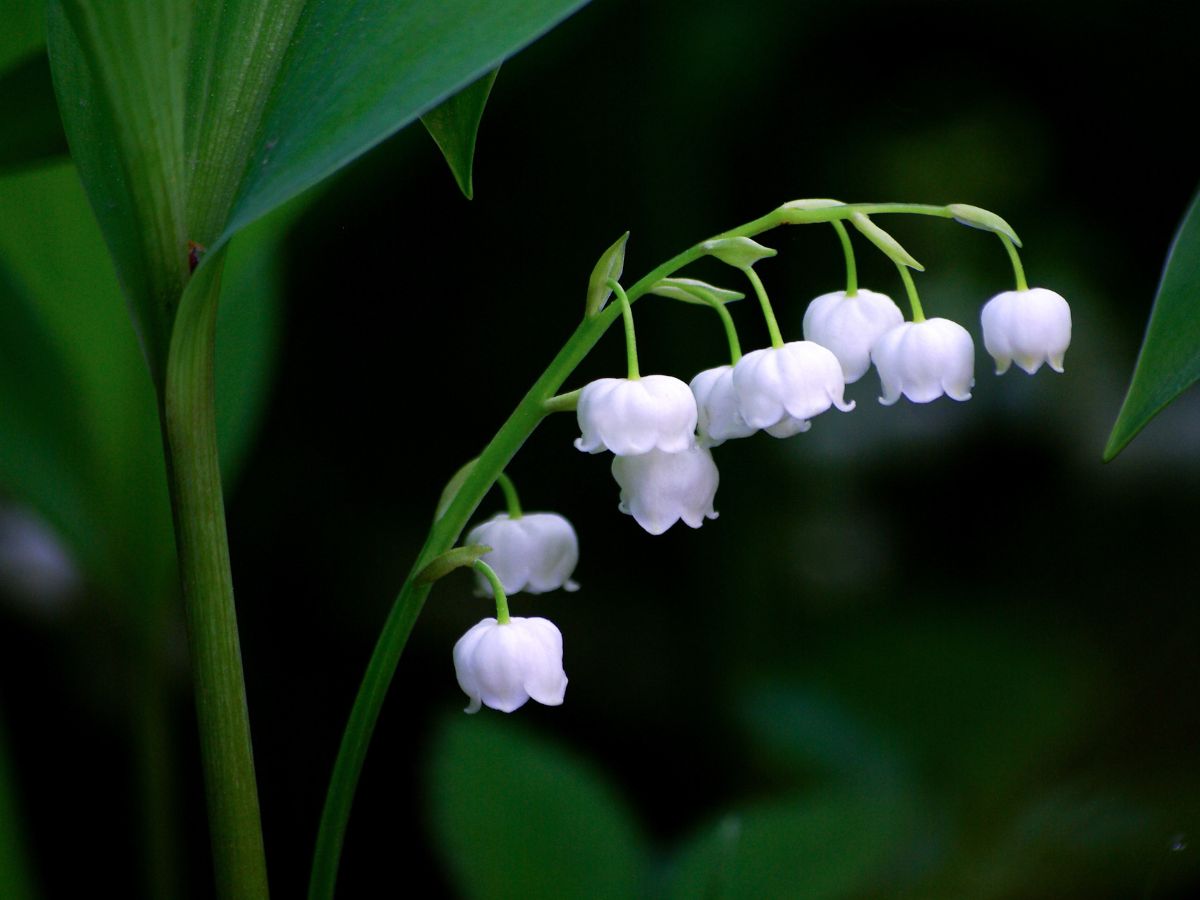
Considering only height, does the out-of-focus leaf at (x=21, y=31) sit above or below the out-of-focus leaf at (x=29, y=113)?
above

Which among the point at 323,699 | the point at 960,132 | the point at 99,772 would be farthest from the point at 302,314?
the point at 960,132

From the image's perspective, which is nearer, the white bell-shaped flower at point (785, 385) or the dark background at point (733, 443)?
the white bell-shaped flower at point (785, 385)

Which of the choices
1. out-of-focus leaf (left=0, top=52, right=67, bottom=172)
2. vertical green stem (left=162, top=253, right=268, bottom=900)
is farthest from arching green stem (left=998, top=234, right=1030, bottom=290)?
out-of-focus leaf (left=0, top=52, right=67, bottom=172)

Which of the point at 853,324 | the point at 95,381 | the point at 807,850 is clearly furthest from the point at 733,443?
the point at 853,324

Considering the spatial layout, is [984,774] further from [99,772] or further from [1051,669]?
[99,772]

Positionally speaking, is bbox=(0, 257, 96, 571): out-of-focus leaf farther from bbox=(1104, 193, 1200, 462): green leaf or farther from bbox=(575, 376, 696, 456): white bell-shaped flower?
bbox=(1104, 193, 1200, 462): green leaf

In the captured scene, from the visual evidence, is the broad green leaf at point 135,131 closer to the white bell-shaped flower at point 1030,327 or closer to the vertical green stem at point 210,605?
the vertical green stem at point 210,605

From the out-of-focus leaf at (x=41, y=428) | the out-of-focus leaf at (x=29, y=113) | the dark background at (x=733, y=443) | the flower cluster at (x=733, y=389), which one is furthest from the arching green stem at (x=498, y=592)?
the dark background at (x=733, y=443)
